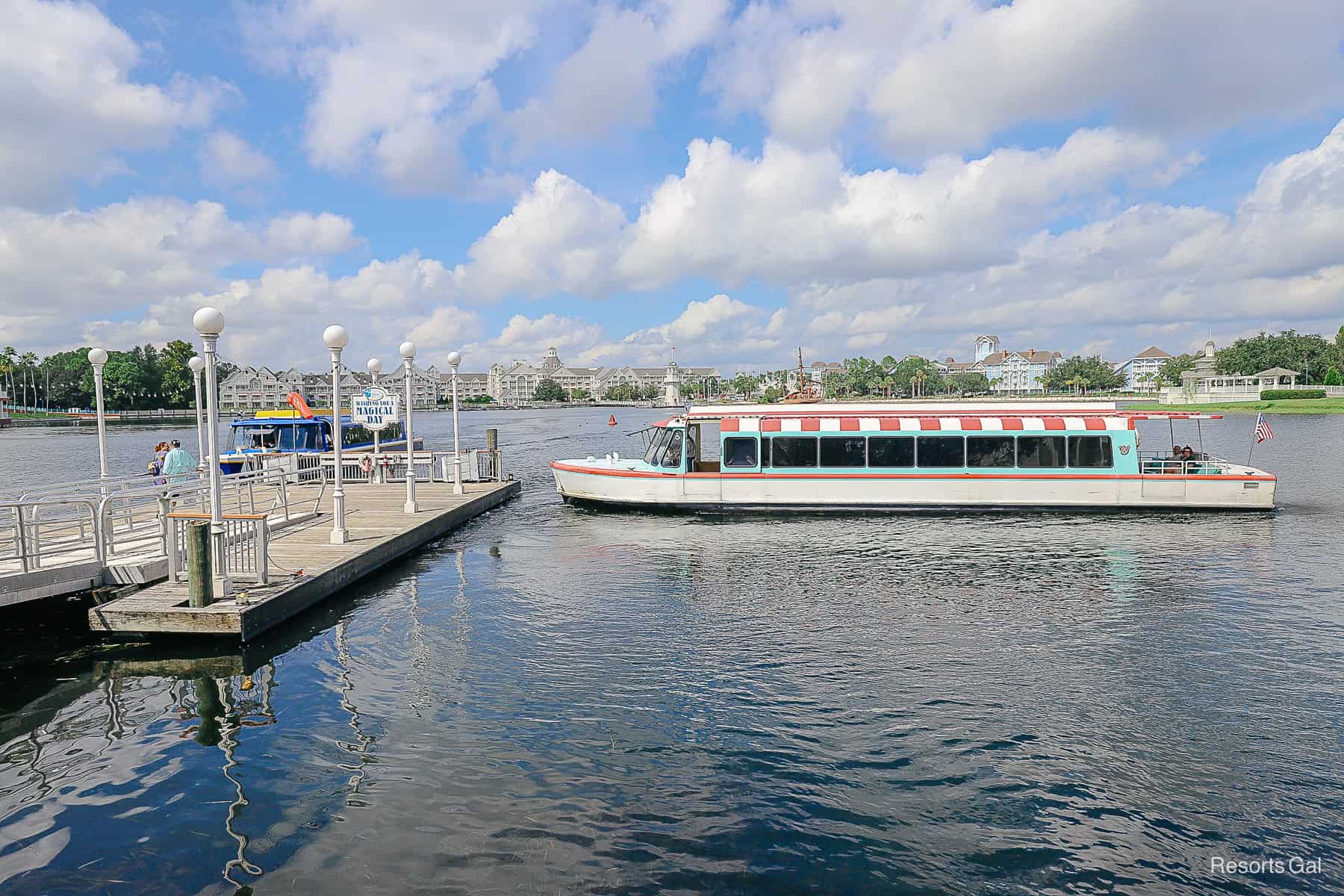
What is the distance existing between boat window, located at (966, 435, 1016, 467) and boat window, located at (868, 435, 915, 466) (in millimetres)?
1799

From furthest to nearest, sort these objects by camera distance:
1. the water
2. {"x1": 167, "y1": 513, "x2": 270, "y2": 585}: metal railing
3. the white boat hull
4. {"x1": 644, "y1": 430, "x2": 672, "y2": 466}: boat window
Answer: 1. {"x1": 644, "y1": 430, "x2": 672, "y2": 466}: boat window
2. the white boat hull
3. {"x1": 167, "y1": 513, "x2": 270, "y2": 585}: metal railing
4. the water

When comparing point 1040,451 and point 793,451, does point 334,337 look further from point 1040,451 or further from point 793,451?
point 1040,451

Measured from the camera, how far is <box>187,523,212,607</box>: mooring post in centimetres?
1188

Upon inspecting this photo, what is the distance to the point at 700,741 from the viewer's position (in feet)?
29.9

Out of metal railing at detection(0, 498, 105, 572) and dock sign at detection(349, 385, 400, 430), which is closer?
metal railing at detection(0, 498, 105, 572)

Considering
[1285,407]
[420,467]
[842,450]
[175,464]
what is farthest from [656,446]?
[1285,407]

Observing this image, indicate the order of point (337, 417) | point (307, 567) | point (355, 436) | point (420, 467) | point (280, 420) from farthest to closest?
point (355, 436) → point (420, 467) → point (280, 420) → point (337, 417) → point (307, 567)

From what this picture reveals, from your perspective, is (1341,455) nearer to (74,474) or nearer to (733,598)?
(733,598)

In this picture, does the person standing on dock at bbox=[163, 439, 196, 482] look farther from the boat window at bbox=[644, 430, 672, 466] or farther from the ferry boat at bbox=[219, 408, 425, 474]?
the boat window at bbox=[644, 430, 672, 466]

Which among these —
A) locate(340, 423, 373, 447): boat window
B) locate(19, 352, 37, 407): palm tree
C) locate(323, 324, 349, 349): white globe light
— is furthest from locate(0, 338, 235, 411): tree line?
locate(323, 324, 349, 349): white globe light

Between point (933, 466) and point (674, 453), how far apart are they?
8274mm

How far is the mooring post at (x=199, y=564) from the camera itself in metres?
11.9

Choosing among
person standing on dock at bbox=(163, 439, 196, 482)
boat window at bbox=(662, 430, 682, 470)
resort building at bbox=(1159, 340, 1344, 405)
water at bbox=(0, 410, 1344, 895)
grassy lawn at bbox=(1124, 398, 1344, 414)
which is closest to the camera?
water at bbox=(0, 410, 1344, 895)

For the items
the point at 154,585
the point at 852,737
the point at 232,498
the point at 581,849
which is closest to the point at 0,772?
the point at 154,585
